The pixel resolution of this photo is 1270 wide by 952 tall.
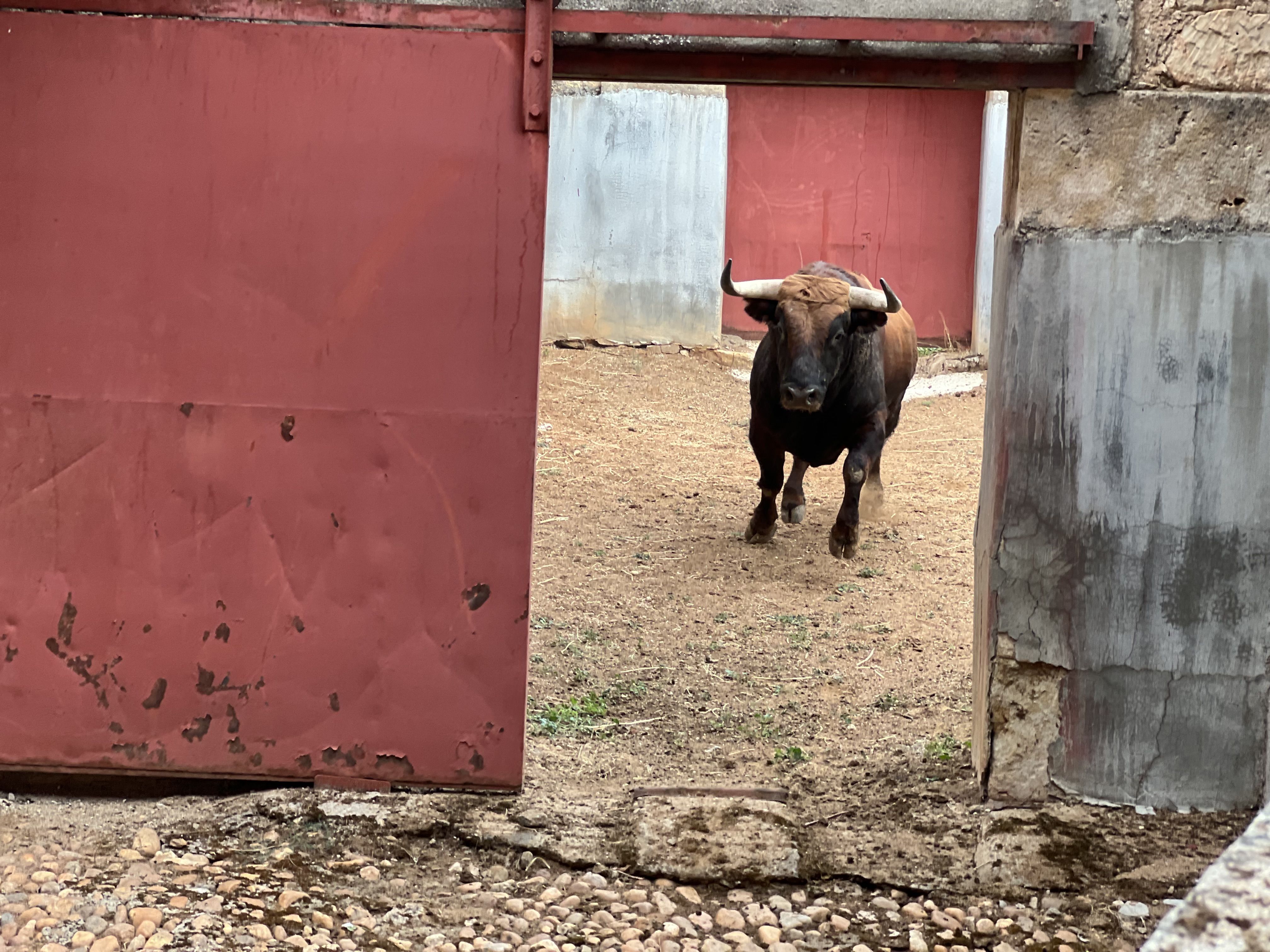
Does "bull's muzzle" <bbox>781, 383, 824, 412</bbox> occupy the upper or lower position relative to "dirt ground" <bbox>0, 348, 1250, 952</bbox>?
upper

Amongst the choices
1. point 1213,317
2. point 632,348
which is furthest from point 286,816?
point 632,348

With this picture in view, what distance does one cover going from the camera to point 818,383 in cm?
737

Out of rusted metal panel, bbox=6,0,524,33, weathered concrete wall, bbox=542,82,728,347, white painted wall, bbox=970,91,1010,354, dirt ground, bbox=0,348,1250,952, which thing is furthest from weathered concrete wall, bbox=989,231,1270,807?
white painted wall, bbox=970,91,1010,354

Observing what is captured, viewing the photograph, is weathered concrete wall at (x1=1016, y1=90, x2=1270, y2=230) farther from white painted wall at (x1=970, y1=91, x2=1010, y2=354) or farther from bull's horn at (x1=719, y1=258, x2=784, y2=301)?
white painted wall at (x1=970, y1=91, x2=1010, y2=354)

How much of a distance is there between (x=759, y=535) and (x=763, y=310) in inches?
50.9

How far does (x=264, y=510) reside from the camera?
4094 mm

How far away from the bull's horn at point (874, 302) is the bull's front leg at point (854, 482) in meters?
0.67

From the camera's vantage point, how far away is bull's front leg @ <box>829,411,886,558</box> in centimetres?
780

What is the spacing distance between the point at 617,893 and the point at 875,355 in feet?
16.2

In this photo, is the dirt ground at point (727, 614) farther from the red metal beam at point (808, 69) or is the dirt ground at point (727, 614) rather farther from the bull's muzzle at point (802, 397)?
the red metal beam at point (808, 69)

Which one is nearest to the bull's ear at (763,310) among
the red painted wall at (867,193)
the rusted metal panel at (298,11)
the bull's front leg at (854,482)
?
the bull's front leg at (854,482)

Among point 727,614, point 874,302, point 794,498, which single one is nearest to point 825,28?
point 727,614

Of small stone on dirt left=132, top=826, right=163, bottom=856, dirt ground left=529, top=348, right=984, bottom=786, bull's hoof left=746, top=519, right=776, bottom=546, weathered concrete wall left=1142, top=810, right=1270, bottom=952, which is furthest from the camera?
bull's hoof left=746, top=519, right=776, bottom=546

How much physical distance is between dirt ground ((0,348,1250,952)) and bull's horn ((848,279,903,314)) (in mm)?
2164
